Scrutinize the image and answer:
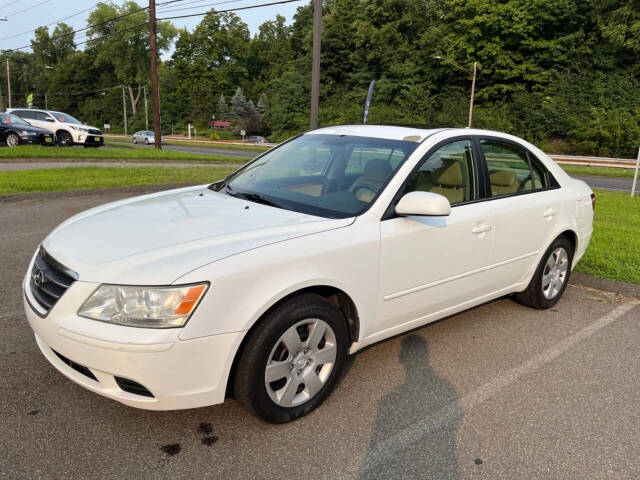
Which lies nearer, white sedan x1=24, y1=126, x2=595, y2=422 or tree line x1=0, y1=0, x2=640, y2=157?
white sedan x1=24, y1=126, x2=595, y2=422

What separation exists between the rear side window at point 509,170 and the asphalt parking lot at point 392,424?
122 cm

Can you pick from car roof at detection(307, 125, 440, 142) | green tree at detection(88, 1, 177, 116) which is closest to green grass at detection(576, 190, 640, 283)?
car roof at detection(307, 125, 440, 142)

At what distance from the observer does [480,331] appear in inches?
163

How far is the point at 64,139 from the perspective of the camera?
2272 cm

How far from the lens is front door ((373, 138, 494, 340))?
124 inches

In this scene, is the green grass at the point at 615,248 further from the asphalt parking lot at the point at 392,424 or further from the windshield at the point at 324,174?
the windshield at the point at 324,174

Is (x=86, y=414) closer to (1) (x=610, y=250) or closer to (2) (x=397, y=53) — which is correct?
(1) (x=610, y=250)

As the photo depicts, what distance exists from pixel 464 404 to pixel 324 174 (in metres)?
1.78

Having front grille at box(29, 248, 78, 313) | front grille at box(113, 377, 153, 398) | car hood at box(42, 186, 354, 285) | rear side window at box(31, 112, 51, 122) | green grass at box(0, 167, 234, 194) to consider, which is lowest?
green grass at box(0, 167, 234, 194)

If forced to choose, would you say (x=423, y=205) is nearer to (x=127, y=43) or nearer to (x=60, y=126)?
(x=60, y=126)

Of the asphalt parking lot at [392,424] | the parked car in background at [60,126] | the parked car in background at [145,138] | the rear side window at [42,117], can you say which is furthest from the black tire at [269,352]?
the parked car in background at [145,138]

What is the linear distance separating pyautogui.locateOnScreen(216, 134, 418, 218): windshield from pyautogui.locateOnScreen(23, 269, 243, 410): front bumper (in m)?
1.14

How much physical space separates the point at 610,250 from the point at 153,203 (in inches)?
220

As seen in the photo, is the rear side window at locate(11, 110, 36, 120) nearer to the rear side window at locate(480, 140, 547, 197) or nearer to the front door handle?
the rear side window at locate(480, 140, 547, 197)
